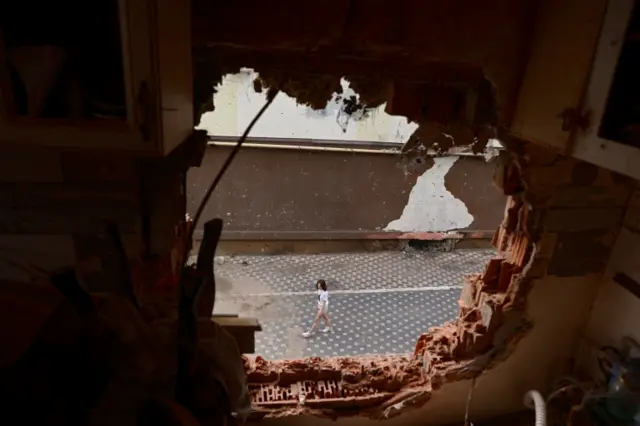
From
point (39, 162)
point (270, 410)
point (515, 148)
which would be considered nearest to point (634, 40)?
point (515, 148)

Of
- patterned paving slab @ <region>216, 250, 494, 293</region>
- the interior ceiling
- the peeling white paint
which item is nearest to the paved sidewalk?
patterned paving slab @ <region>216, 250, 494, 293</region>

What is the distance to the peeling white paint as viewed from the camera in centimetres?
327

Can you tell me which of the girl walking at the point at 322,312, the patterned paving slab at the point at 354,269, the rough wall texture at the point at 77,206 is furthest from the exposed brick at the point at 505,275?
the rough wall texture at the point at 77,206

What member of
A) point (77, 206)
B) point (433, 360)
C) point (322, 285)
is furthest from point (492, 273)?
point (77, 206)

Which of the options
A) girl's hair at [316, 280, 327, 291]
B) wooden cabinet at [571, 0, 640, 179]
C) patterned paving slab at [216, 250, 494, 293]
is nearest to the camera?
wooden cabinet at [571, 0, 640, 179]

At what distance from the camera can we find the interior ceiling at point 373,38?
3.87 ft

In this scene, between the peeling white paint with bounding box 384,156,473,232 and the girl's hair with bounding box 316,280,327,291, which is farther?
the peeling white paint with bounding box 384,156,473,232

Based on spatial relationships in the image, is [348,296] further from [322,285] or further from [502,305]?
[502,305]

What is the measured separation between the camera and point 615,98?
1.03m

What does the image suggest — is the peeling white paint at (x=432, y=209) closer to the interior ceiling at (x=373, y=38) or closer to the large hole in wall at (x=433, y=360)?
the large hole in wall at (x=433, y=360)

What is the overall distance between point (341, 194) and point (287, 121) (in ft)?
1.93

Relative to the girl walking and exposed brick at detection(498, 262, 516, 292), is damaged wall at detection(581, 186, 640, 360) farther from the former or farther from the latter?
the girl walking

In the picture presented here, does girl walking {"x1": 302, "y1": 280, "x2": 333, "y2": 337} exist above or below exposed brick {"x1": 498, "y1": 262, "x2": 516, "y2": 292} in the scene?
below

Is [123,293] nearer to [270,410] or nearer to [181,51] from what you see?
[181,51]
